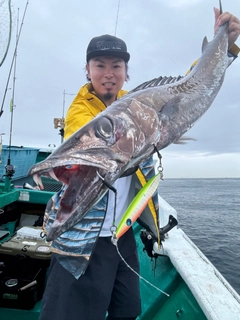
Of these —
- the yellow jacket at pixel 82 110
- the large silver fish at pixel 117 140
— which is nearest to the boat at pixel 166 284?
the large silver fish at pixel 117 140

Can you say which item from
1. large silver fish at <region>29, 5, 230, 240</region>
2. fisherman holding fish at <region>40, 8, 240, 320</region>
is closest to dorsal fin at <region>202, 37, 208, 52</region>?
large silver fish at <region>29, 5, 230, 240</region>

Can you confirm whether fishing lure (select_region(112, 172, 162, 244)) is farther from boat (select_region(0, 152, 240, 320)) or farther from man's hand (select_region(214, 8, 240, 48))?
man's hand (select_region(214, 8, 240, 48))

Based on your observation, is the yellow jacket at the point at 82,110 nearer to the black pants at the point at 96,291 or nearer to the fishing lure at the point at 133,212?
the fishing lure at the point at 133,212

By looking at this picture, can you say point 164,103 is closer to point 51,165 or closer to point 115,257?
point 51,165

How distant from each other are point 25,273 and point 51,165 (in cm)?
338

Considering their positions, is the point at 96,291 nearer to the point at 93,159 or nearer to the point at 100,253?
the point at 100,253

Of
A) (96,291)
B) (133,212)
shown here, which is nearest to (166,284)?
(96,291)

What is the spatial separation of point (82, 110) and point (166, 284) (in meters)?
2.67

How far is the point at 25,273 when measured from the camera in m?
3.88

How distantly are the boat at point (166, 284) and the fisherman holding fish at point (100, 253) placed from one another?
33 cm

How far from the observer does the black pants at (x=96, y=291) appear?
1879 mm

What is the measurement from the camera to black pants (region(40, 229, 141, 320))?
1879 millimetres

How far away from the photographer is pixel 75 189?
1.35m

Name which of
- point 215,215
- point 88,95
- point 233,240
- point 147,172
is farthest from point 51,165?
point 215,215
